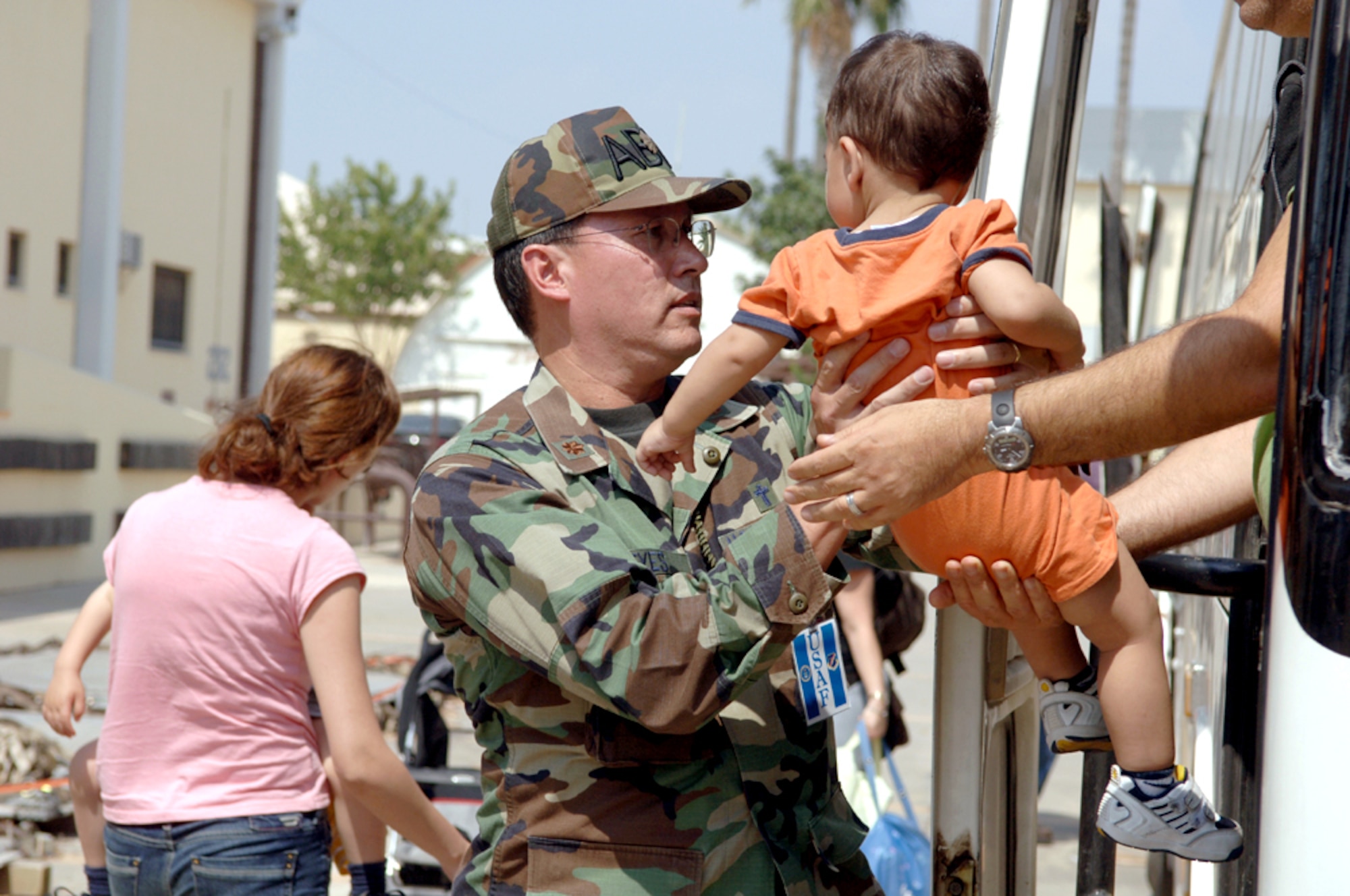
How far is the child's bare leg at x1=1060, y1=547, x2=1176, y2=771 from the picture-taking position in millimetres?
1924

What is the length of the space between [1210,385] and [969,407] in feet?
1.01

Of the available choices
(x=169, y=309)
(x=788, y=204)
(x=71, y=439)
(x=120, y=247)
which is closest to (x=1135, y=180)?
(x=788, y=204)

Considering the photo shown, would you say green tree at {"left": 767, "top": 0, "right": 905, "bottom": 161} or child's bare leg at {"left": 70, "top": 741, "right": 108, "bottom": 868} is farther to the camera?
green tree at {"left": 767, "top": 0, "right": 905, "bottom": 161}

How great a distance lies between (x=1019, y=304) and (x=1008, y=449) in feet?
0.91

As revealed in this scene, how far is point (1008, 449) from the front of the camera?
171 centimetres

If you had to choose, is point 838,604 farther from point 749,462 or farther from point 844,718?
point 749,462

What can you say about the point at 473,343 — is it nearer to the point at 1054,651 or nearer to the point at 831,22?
the point at 831,22

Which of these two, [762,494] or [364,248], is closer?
[762,494]

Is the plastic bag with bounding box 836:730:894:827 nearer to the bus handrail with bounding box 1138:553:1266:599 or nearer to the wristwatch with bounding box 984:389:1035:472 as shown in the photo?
the bus handrail with bounding box 1138:553:1266:599

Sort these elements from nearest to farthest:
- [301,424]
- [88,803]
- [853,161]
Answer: [853,161] < [301,424] < [88,803]

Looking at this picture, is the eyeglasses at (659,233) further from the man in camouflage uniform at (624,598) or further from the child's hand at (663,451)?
the child's hand at (663,451)

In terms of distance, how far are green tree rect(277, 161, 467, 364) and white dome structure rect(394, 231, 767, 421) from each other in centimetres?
105

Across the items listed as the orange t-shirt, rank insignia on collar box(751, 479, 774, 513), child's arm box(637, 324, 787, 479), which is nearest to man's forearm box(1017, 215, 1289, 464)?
the orange t-shirt

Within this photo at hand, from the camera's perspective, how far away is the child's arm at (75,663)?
3.33m
